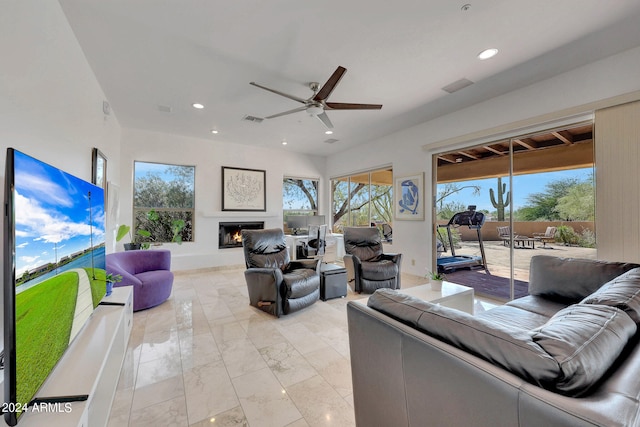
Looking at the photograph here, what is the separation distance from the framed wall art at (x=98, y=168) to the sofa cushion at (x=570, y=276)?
464 centimetres

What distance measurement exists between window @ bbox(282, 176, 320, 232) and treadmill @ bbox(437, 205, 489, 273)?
11.9 ft

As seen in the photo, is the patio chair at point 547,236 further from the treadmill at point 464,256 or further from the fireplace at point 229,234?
the fireplace at point 229,234

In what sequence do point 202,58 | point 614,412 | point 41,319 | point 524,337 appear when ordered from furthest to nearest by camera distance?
point 202,58, point 41,319, point 524,337, point 614,412

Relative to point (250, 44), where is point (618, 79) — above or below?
below

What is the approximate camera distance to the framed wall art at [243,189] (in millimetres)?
5789

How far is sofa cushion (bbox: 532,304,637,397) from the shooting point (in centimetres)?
71

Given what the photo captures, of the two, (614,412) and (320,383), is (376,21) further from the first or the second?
(320,383)

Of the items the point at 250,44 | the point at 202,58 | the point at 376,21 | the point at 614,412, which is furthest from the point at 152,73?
the point at 614,412

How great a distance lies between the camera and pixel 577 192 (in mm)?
3023

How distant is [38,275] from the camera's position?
1.05 metres

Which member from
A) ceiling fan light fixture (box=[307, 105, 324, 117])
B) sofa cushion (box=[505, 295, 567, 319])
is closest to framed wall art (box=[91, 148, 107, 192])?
ceiling fan light fixture (box=[307, 105, 324, 117])

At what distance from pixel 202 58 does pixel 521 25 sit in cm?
299

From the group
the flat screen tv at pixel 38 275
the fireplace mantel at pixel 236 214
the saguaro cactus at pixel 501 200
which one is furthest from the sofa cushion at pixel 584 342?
the fireplace mantel at pixel 236 214

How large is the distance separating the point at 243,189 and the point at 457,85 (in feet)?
15.1
